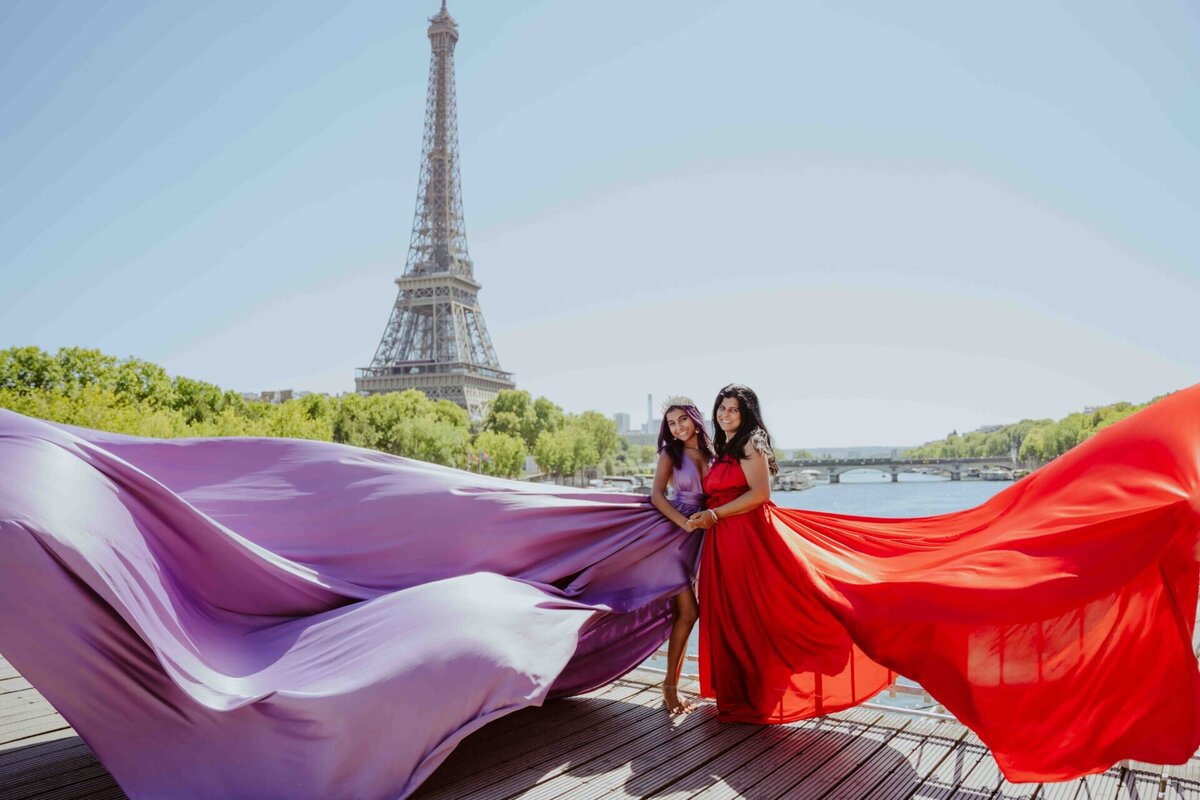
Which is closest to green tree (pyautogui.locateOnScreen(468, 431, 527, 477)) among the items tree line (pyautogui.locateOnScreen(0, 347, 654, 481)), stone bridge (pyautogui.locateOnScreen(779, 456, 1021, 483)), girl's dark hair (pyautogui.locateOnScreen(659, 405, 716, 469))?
tree line (pyautogui.locateOnScreen(0, 347, 654, 481))

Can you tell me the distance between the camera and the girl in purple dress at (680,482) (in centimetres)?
539

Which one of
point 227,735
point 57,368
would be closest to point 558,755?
point 227,735

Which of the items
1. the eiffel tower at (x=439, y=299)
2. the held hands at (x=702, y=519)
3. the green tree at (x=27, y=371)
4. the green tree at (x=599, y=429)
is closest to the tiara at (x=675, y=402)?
the held hands at (x=702, y=519)

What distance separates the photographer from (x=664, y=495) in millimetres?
5477

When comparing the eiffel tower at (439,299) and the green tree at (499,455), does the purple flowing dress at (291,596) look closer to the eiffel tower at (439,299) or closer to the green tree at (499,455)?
the green tree at (499,455)

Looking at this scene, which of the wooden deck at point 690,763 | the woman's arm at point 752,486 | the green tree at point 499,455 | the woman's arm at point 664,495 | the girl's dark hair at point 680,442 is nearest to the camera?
the wooden deck at point 690,763

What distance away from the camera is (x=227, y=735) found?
147 inches

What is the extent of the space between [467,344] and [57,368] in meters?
40.0

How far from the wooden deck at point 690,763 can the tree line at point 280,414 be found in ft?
41.9

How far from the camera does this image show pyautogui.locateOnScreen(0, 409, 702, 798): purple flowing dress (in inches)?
141

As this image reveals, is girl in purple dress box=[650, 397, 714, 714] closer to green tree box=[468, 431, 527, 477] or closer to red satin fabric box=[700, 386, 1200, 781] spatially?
red satin fabric box=[700, 386, 1200, 781]

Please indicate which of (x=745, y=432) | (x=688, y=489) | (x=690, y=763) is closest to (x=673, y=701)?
(x=690, y=763)

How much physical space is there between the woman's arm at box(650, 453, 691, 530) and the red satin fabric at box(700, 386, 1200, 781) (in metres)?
0.78

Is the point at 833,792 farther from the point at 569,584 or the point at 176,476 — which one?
the point at 176,476
